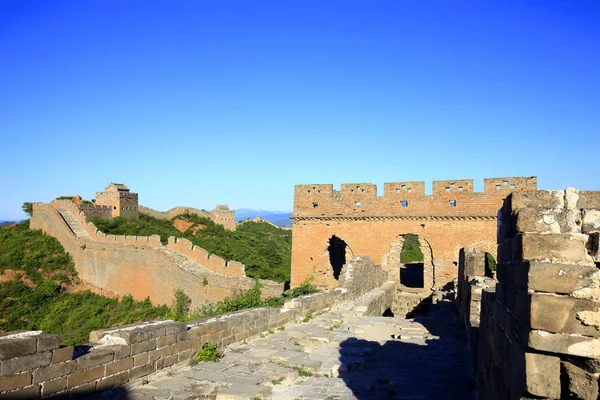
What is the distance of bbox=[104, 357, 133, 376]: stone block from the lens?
506cm

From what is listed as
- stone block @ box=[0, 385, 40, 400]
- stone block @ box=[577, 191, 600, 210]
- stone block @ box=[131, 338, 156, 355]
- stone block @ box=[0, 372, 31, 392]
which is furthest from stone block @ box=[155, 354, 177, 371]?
stone block @ box=[577, 191, 600, 210]

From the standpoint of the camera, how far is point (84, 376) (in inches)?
187

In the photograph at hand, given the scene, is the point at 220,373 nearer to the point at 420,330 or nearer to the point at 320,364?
the point at 320,364

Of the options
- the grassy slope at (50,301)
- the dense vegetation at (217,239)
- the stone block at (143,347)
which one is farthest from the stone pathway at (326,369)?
the dense vegetation at (217,239)

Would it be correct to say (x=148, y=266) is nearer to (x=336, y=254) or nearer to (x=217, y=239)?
(x=336, y=254)

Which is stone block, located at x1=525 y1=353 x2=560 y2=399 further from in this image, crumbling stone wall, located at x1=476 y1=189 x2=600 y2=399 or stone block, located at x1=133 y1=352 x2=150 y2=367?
stone block, located at x1=133 y1=352 x2=150 y2=367

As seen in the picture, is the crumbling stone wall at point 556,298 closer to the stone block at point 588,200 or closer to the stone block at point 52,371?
the stone block at point 588,200

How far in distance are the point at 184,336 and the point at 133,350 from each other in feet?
3.23

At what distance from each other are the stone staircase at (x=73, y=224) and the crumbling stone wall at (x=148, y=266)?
9cm

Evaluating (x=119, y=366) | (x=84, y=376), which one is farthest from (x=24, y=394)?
(x=119, y=366)

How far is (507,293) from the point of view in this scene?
3316mm

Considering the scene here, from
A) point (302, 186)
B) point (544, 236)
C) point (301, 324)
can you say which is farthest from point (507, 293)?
point (302, 186)

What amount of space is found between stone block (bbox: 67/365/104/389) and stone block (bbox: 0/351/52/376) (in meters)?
0.34

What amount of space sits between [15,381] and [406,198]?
17752mm
